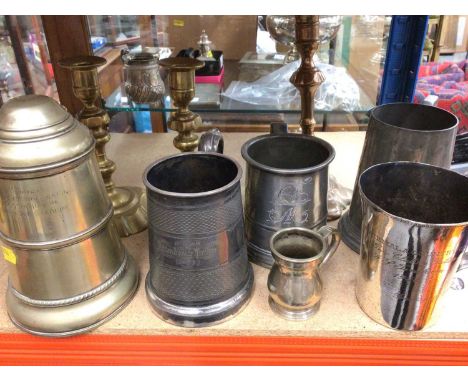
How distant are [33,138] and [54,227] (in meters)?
0.12

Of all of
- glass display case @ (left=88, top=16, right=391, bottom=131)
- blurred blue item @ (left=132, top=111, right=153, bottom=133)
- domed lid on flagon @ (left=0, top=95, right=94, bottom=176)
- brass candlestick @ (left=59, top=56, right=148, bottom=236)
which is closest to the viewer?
domed lid on flagon @ (left=0, top=95, right=94, bottom=176)

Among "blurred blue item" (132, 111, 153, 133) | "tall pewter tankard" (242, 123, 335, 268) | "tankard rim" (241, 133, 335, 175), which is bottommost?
"blurred blue item" (132, 111, 153, 133)

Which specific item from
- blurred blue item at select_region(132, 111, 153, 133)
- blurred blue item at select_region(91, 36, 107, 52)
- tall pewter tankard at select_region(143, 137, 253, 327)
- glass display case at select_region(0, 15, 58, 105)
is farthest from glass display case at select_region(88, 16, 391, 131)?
glass display case at select_region(0, 15, 58, 105)

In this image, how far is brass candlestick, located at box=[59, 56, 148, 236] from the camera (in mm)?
725

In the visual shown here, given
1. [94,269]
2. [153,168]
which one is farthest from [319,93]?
[94,269]

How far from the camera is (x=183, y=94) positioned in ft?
2.61

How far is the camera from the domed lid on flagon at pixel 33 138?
0.52 metres

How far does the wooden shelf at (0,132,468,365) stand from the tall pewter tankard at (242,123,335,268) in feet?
0.39

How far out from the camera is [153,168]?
0.63 m

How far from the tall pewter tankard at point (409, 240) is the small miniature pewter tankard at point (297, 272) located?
0.22 feet

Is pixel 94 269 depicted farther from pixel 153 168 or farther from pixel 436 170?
pixel 436 170

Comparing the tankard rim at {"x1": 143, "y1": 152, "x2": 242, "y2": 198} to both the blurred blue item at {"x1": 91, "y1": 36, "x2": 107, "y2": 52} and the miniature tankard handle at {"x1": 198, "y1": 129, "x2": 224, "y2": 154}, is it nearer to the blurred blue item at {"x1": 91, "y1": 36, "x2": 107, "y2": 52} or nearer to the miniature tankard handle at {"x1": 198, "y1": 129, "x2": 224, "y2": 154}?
the miniature tankard handle at {"x1": 198, "y1": 129, "x2": 224, "y2": 154}
